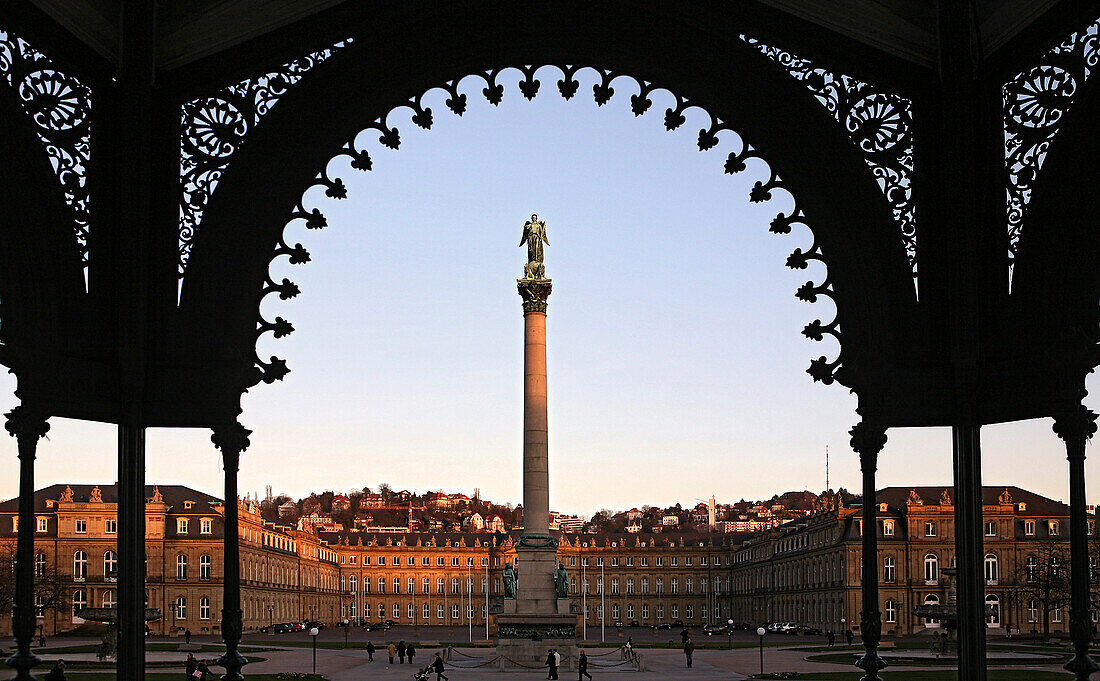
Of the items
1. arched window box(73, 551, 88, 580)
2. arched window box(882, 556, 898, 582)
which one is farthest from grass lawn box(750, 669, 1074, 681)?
arched window box(73, 551, 88, 580)

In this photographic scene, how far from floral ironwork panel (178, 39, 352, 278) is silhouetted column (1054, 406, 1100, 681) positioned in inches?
182

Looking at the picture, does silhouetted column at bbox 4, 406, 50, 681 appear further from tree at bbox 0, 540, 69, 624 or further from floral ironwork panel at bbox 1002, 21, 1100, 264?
tree at bbox 0, 540, 69, 624

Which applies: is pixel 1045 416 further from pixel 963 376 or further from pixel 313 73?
pixel 313 73

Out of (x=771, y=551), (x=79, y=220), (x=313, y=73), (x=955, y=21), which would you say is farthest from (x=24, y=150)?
(x=771, y=551)

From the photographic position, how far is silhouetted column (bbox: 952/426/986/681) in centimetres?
734

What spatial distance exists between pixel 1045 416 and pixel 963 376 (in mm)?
488

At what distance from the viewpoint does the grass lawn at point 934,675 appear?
27344mm

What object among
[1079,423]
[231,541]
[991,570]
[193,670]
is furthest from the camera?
[991,570]

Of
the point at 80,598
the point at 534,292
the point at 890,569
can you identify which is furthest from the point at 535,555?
the point at 890,569

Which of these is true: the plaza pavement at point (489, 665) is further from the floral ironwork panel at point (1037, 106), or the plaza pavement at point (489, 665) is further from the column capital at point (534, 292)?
the floral ironwork panel at point (1037, 106)

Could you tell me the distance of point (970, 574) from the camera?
7391 mm

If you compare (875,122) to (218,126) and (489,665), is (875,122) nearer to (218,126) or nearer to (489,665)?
(218,126)

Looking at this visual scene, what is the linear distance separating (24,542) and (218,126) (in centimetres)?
255

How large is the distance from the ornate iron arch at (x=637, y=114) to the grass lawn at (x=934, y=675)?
20.9 meters
